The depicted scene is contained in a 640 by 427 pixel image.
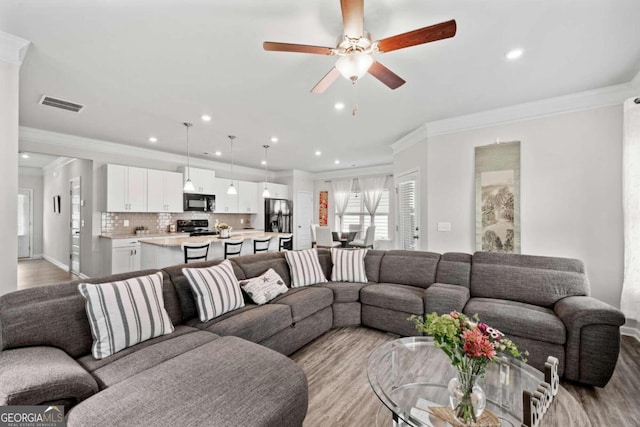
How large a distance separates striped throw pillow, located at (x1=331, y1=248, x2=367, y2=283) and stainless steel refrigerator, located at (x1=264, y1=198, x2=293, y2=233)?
170 inches

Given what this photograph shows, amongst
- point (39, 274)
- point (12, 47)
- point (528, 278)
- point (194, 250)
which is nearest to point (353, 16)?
point (12, 47)

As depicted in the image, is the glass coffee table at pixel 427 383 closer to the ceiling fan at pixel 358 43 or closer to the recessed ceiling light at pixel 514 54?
the ceiling fan at pixel 358 43

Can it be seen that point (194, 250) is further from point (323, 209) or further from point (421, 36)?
point (323, 209)

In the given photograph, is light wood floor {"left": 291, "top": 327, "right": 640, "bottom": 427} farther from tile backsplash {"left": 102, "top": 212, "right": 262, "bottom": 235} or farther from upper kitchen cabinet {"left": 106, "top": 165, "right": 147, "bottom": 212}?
tile backsplash {"left": 102, "top": 212, "right": 262, "bottom": 235}

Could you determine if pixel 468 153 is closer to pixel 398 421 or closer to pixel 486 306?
pixel 486 306

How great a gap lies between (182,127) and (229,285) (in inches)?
120

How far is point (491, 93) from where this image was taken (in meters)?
3.15

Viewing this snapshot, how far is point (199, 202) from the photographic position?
6.39 meters

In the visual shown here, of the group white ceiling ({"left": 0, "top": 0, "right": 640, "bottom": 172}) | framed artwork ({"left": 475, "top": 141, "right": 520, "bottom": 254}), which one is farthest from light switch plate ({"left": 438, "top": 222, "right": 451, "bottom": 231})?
white ceiling ({"left": 0, "top": 0, "right": 640, "bottom": 172})

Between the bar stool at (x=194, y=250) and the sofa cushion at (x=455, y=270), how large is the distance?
3126 mm

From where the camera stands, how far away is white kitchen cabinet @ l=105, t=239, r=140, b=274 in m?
4.82

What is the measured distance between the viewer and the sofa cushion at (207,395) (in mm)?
1076

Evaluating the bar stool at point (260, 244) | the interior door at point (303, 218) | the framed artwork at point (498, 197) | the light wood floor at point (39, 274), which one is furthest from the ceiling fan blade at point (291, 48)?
the interior door at point (303, 218)

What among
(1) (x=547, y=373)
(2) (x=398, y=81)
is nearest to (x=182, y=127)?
(2) (x=398, y=81)
